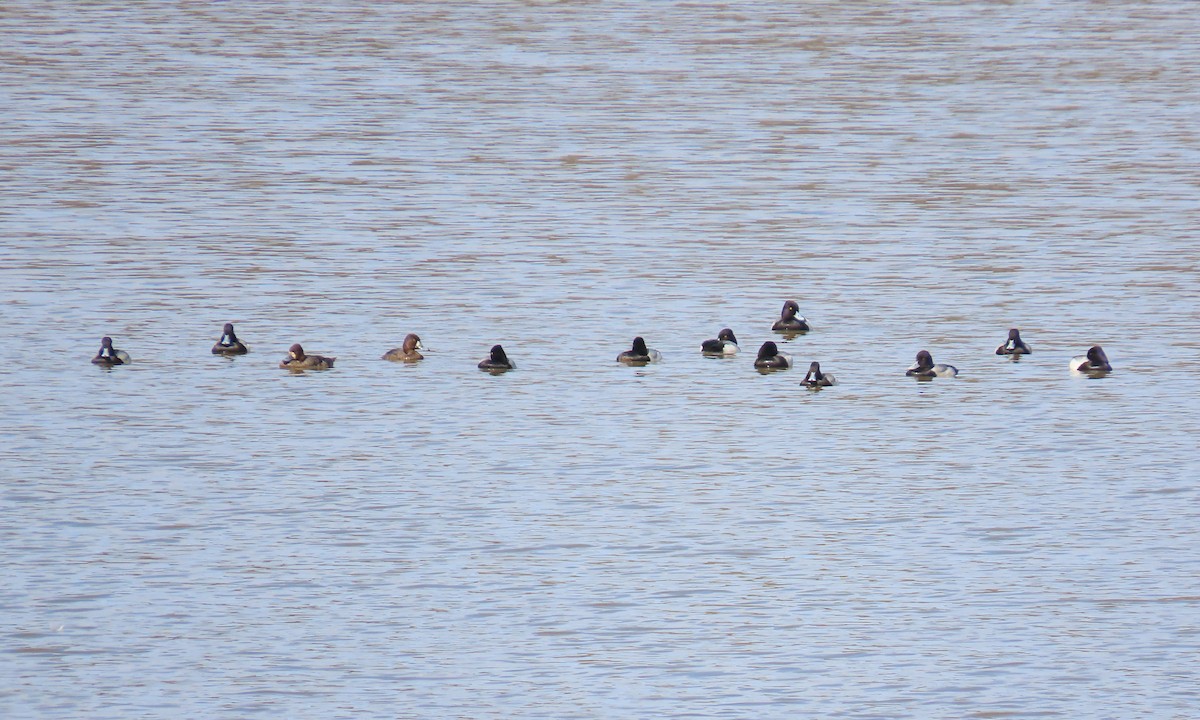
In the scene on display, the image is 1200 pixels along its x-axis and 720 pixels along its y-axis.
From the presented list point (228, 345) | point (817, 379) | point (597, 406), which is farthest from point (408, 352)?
point (817, 379)

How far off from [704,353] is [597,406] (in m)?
2.99

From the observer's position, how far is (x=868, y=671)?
17.5 m

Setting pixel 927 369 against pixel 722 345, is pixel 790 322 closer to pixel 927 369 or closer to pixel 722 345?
→ pixel 722 345

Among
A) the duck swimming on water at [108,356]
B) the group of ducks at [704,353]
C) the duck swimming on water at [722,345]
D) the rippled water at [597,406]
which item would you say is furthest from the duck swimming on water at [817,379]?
the duck swimming on water at [108,356]

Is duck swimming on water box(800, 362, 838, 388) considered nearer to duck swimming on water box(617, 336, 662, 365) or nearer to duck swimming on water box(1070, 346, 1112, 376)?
duck swimming on water box(617, 336, 662, 365)

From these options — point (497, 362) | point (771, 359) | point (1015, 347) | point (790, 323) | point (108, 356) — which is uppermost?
point (790, 323)

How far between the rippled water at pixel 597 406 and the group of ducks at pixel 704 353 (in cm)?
25

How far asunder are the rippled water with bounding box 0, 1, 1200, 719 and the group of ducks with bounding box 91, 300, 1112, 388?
0.83 ft

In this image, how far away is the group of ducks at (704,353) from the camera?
2691 centimetres

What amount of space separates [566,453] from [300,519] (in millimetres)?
3525

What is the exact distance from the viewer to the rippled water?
1783 centimetres

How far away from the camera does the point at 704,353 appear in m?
28.6

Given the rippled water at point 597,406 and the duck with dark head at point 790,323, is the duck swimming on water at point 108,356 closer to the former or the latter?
→ the rippled water at point 597,406

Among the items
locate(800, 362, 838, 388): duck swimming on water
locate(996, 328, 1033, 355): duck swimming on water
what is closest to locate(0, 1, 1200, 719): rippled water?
locate(800, 362, 838, 388): duck swimming on water
